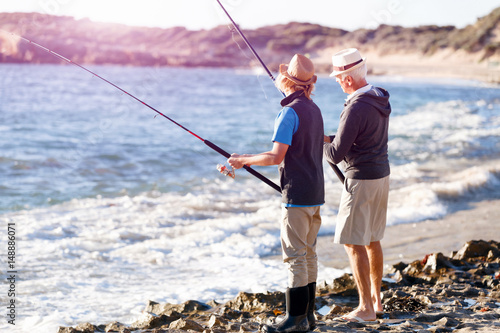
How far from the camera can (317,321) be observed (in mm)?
3770

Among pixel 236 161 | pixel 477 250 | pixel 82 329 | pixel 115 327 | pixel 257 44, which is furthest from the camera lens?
pixel 257 44

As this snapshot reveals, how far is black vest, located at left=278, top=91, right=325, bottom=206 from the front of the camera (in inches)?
125

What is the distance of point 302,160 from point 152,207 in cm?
550

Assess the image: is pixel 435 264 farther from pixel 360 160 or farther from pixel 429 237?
pixel 360 160

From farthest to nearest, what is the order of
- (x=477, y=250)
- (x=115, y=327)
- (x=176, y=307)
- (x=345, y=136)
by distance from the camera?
(x=477, y=250)
(x=176, y=307)
(x=115, y=327)
(x=345, y=136)

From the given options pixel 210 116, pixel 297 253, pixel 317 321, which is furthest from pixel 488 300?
pixel 210 116

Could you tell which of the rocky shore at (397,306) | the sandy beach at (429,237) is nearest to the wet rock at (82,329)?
the rocky shore at (397,306)

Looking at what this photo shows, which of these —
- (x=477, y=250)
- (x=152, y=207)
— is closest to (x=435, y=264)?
(x=477, y=250)

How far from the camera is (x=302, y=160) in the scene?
319 cm

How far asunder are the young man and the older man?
252 mm

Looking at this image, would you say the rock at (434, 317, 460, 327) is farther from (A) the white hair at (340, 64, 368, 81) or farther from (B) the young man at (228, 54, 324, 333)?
(A) the white hair at (340, 64, 368, 81)

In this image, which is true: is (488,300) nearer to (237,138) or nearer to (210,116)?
(237,138)

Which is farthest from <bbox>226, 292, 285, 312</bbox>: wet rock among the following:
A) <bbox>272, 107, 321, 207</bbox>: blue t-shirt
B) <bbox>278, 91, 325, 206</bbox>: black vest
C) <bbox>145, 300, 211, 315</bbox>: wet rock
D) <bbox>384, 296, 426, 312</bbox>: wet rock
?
<bbox>272, 107, 321, 207</bbox>: blue t-shirt

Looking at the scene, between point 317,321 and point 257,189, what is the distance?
593cm
